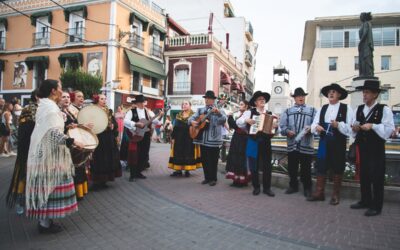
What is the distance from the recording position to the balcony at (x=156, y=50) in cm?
2796

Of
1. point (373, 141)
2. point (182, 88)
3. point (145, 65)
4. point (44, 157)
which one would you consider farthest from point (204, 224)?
point (182, 88)

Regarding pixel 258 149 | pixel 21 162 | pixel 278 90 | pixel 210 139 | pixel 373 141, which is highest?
pixel 278 90

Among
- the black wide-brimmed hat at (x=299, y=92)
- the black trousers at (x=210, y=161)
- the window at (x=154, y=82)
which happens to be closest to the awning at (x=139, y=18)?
→ the window at (x=154, y=82)

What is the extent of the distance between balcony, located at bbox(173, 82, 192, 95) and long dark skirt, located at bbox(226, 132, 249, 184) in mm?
22493

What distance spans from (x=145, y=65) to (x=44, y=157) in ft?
75.9

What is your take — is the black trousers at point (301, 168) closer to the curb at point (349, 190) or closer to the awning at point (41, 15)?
the curb at point (349, 190)

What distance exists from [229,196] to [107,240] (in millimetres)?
2873

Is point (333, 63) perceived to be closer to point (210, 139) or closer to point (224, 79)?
point (224, 79)

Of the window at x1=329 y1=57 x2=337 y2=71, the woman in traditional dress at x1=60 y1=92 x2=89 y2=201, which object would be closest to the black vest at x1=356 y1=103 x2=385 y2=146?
the woman in traditional dress at x1=60 y1=92 x2=89 y2=201

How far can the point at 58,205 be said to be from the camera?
3.89 m

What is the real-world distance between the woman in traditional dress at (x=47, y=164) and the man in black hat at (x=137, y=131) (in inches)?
134

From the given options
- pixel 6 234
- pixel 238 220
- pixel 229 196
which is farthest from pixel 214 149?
pixel 6 234

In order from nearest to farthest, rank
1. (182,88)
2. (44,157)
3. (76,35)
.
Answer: (44,157)
(76,35)
(182,88)

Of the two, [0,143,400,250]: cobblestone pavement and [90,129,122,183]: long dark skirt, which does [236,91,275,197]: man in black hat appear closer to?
[0,143,400,250]: cobblestone pavement
